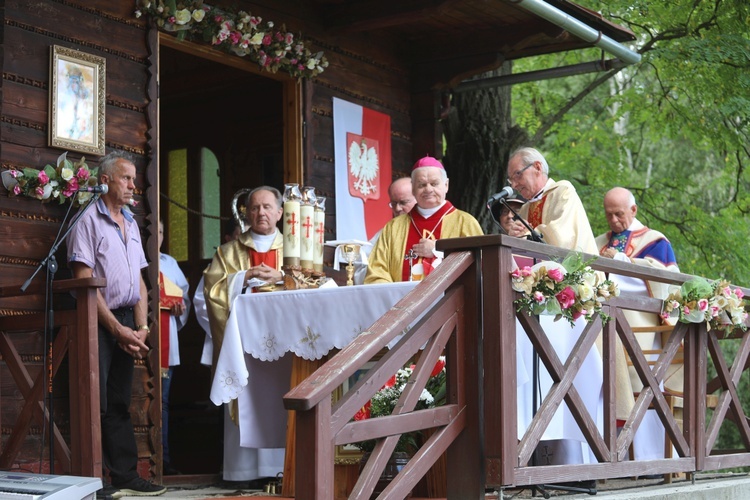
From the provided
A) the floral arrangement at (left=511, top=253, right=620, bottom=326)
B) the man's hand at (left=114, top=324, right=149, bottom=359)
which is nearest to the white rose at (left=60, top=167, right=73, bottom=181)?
the man's hand at (left=114, top=324, right=149, bottom=359)

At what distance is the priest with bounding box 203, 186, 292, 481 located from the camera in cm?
642

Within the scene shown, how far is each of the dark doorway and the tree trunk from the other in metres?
1.76

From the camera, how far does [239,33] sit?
26.2ft

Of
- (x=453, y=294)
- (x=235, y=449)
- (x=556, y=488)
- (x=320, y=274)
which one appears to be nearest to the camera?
(x=453, y=294)

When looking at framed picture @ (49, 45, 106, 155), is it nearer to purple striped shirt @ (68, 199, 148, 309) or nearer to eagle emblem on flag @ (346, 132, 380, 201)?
purple striped shirt @ (68, 199, 148, 309)

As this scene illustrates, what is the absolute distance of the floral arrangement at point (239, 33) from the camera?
7.43m

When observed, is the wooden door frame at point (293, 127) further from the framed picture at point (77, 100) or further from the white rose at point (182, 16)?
the framed picture at point (77, 100)

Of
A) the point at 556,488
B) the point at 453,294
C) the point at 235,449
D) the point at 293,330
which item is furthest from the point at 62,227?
the point at 556,488

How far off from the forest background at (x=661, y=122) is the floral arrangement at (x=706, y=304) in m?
3.92

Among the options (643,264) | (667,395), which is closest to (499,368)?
(667,395)

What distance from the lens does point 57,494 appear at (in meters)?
3.73

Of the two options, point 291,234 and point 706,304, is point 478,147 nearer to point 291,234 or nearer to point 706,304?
point 291,234

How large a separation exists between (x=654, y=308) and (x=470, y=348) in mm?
1663

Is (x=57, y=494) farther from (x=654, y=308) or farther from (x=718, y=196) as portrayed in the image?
(x=718, y=196)
